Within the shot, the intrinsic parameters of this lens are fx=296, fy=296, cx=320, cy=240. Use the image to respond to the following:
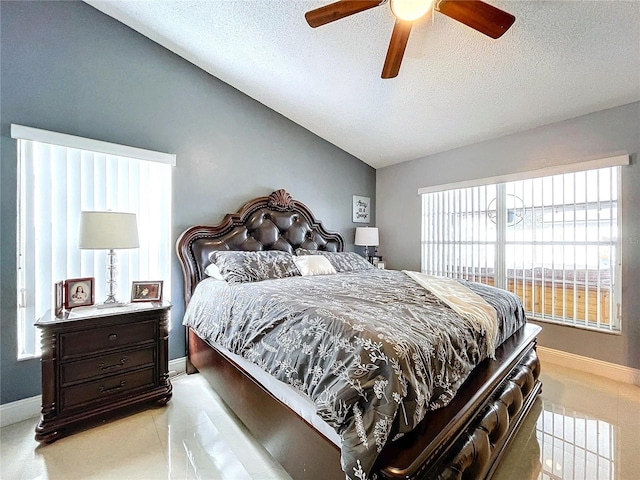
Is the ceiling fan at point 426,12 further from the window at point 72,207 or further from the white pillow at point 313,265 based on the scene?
the white pillow at point 313,265

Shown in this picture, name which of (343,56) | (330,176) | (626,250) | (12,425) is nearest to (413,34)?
(343,56)

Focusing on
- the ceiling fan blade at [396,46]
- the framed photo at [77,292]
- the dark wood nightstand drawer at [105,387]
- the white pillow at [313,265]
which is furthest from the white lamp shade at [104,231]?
the ceiling fan blade at [396,46]

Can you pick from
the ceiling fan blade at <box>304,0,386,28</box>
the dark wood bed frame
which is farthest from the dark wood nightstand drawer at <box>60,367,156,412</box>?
the ceiling fan blade at <box>304,0,386,28</box>

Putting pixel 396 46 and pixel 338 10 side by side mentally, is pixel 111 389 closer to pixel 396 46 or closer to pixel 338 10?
pixel 338 10

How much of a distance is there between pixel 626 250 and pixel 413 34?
270 centimetres

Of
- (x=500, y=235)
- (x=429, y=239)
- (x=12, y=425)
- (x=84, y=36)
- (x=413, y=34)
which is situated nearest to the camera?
(x=12, y=425)

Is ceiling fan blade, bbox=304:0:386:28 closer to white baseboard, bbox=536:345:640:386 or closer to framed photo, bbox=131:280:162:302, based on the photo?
framed photo, bbox=131:280:162:302

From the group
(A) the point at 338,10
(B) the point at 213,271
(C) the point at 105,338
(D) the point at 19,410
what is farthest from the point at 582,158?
(D) the point at 19,410

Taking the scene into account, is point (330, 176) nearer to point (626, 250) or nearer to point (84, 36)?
point (84, 36)

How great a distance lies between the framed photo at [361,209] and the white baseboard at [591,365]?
272 cm

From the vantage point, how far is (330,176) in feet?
13.9

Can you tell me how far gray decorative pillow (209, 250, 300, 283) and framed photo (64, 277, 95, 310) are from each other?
37.1 inches

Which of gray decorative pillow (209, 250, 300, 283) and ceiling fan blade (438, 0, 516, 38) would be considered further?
gray decorative pillow (209, 250, 300, 283)

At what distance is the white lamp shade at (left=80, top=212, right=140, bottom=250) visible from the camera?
2029 mm
